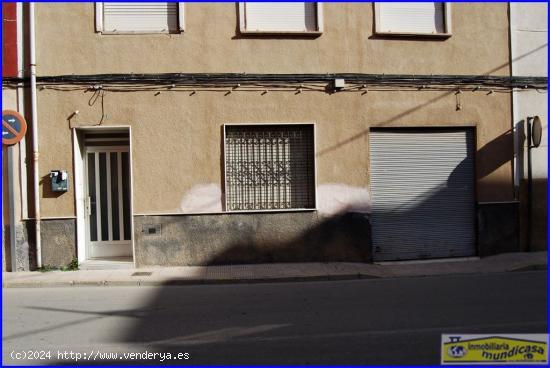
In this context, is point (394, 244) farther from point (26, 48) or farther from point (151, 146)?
point (26, 48)

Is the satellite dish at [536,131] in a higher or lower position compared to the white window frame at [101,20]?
lower

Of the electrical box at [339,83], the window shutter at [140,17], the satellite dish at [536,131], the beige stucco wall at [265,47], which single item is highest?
the window shutter at [140,17]

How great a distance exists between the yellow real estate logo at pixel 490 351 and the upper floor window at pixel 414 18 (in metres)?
7.18

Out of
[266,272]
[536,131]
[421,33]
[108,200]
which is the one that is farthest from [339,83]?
[108,200]

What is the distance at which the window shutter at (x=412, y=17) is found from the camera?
10.5 m

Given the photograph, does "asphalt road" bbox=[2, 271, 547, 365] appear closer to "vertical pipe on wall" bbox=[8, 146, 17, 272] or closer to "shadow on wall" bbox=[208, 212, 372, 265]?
"vertical pipe on wall" bbox=[8, 146, 17, 272]

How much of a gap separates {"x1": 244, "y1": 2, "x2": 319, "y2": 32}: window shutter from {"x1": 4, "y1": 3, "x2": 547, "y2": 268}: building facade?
0.03 m

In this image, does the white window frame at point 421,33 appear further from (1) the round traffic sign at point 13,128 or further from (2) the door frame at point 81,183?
(1) the round traffic sign at point 13,128

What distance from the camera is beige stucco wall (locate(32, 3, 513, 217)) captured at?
9680mm

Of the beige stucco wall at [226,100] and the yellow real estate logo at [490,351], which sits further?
the beige stucco wall at [226,100]

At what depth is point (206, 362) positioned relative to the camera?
15.9ft

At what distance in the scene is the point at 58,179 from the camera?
9.54 m

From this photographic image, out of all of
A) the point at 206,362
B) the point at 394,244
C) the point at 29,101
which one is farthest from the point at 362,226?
the point at 29,101

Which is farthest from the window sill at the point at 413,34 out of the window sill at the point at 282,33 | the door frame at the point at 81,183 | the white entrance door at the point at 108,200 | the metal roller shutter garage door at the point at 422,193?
the white entrance door at the point at 108,200
